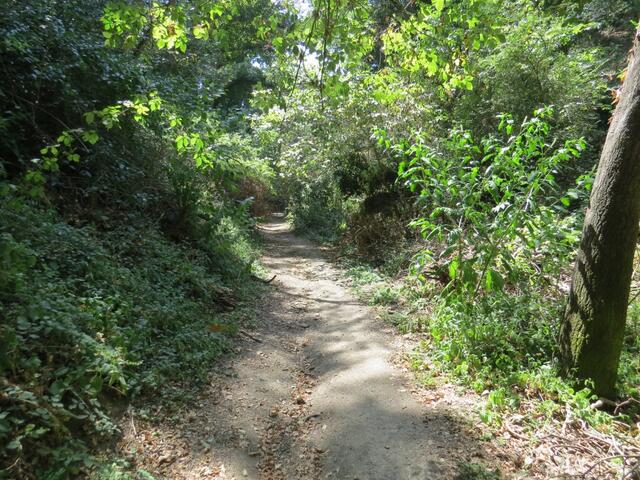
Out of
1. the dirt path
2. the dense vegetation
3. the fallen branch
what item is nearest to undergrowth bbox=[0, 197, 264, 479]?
the dense vegetation

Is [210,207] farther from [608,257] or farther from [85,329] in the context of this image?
[608,257]

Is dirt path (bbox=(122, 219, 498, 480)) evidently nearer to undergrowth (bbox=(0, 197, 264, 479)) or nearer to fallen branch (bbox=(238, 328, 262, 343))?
fallen branch (bbox=(238, 328, 262, 343))

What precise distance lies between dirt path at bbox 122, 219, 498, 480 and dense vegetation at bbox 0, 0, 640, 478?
1.51 ft

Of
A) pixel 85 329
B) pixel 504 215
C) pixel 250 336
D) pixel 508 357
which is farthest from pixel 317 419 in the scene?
pixel 504 215

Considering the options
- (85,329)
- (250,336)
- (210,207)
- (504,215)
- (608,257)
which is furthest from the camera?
(210,207)

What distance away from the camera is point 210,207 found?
781cm

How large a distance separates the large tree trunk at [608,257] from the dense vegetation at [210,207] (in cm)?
30

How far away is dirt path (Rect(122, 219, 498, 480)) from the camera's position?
3.04m

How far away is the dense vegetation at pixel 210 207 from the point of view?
123 inches

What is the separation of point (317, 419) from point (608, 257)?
9.66 ft

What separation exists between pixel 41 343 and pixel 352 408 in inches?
107

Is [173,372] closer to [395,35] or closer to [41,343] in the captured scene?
[41,343]

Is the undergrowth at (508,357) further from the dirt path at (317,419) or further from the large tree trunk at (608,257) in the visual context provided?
the dirt path at (317,419)

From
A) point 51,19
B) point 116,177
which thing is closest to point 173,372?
point 116,177
